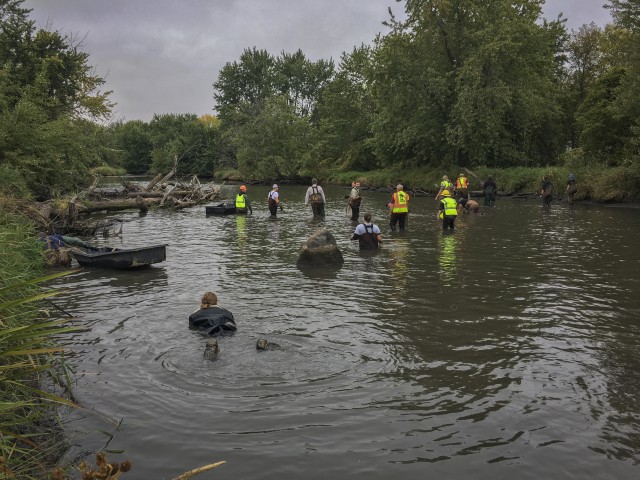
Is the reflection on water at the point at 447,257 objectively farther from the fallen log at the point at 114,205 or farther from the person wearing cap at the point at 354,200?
the fallen log at the point at 114,205

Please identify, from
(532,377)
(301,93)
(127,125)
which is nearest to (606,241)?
(532,377)

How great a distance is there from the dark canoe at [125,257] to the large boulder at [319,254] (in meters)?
3.81

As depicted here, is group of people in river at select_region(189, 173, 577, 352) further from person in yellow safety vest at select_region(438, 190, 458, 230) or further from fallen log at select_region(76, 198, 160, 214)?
fallen log at select_region(76, 198, 160, 214)

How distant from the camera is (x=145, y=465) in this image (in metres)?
4.84

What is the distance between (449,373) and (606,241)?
527 inches

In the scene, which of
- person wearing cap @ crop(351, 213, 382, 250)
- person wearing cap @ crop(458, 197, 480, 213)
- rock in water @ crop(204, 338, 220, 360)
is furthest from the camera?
person wearing cap @ crop(458, 197, 480, 213)

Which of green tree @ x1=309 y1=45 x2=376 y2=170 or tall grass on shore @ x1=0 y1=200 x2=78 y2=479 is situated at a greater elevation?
green tree @ x1=309 y1=45 x2=376 y2=170

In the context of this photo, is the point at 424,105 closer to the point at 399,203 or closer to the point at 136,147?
the point at 399,203

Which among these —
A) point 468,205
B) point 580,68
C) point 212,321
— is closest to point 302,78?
point 580,68

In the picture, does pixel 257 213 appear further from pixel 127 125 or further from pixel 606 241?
A: pixel 127 125

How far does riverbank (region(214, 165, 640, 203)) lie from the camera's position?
30.0 metres

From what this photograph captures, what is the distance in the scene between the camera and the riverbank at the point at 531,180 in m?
30.0

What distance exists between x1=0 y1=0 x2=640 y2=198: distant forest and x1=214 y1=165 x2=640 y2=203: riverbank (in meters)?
1.18

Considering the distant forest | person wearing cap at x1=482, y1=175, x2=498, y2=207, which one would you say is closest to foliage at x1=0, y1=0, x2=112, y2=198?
the distant forest
